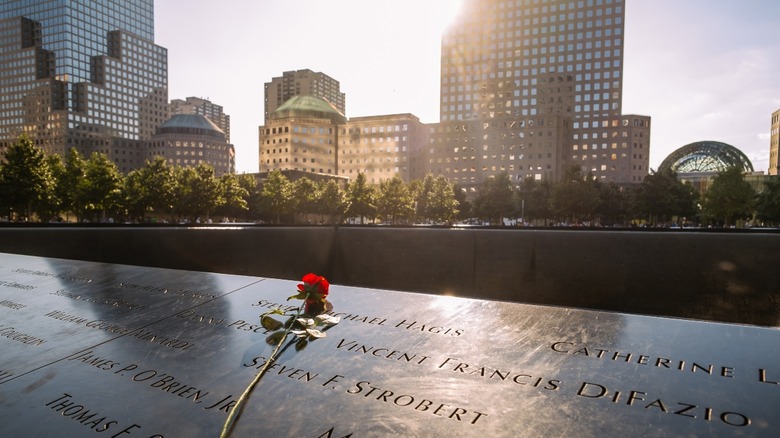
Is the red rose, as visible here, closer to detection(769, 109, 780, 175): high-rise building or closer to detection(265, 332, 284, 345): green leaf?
detection(265, 332, 284, 345): green leaf

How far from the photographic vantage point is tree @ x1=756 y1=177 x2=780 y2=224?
6109cm

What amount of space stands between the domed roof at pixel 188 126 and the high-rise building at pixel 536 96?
96.3 metres

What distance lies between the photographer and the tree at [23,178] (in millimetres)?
43344

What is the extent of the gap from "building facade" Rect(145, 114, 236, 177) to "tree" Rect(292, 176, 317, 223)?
12303 centimetres

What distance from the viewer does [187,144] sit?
18288 cm

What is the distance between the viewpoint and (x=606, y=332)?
359 centimetres

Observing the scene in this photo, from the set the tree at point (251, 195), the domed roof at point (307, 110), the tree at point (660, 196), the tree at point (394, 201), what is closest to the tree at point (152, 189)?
the tree at point (251, 195)

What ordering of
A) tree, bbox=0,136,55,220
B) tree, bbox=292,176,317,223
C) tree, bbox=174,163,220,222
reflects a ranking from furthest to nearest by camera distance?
tree, bbox=292,176,317,223 < tree, bbox=174,163,220,222 < tree, bbox=0,136,55,220

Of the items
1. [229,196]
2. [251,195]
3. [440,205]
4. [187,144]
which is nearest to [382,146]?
[187,144]

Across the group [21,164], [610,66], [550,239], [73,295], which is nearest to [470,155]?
[610,66]

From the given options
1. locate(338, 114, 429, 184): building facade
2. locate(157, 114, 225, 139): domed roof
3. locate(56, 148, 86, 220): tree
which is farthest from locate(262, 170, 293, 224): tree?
locate(157, 114, 225, 139): domed roof

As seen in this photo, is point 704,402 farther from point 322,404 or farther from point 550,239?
point 550,239

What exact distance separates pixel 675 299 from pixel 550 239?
4092 millimetres

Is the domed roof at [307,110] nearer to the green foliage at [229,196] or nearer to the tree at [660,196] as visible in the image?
the green foliage at [229,196]
